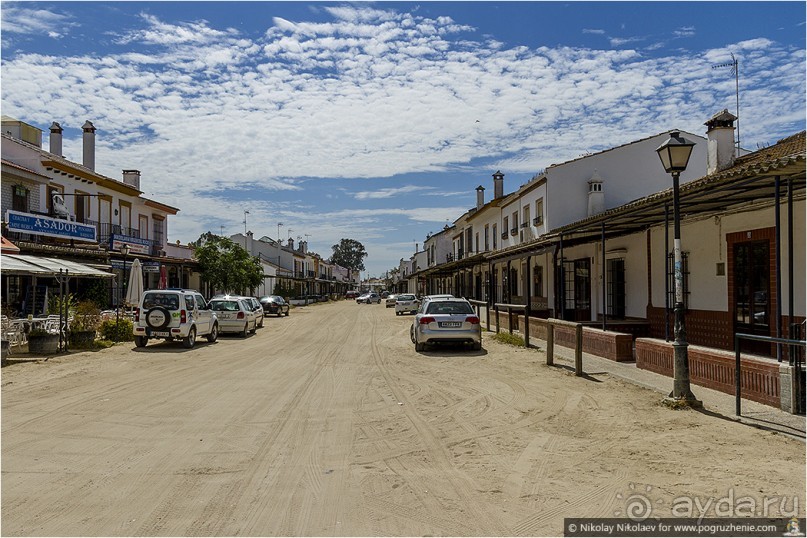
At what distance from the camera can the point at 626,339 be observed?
12.8m

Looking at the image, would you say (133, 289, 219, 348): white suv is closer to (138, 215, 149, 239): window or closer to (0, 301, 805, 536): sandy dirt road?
(0, 301, 805, 536): sandy dirt road

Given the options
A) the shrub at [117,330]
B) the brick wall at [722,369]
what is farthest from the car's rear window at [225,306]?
the brick wall at [722,369]

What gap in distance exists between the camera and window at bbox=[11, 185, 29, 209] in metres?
22.4

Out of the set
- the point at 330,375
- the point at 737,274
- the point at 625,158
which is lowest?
the point at 330,375

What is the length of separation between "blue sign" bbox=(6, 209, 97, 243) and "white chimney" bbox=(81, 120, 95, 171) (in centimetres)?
855

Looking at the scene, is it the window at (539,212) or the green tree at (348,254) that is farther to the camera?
the green tree at (348,254)

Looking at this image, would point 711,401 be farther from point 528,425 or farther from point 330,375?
point 330,375

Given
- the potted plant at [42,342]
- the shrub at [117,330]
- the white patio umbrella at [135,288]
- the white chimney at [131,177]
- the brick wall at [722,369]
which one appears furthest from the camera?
the white chimney at [131,177]

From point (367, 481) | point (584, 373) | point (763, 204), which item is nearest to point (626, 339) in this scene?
point (584, 373)

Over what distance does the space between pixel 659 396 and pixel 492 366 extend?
15.0 ft

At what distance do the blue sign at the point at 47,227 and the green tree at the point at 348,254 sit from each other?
416 ft

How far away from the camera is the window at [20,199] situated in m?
22.4

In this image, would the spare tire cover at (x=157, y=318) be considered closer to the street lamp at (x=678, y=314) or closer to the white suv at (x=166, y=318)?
the white suv at (x=166, y=318)

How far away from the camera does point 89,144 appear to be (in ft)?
106
